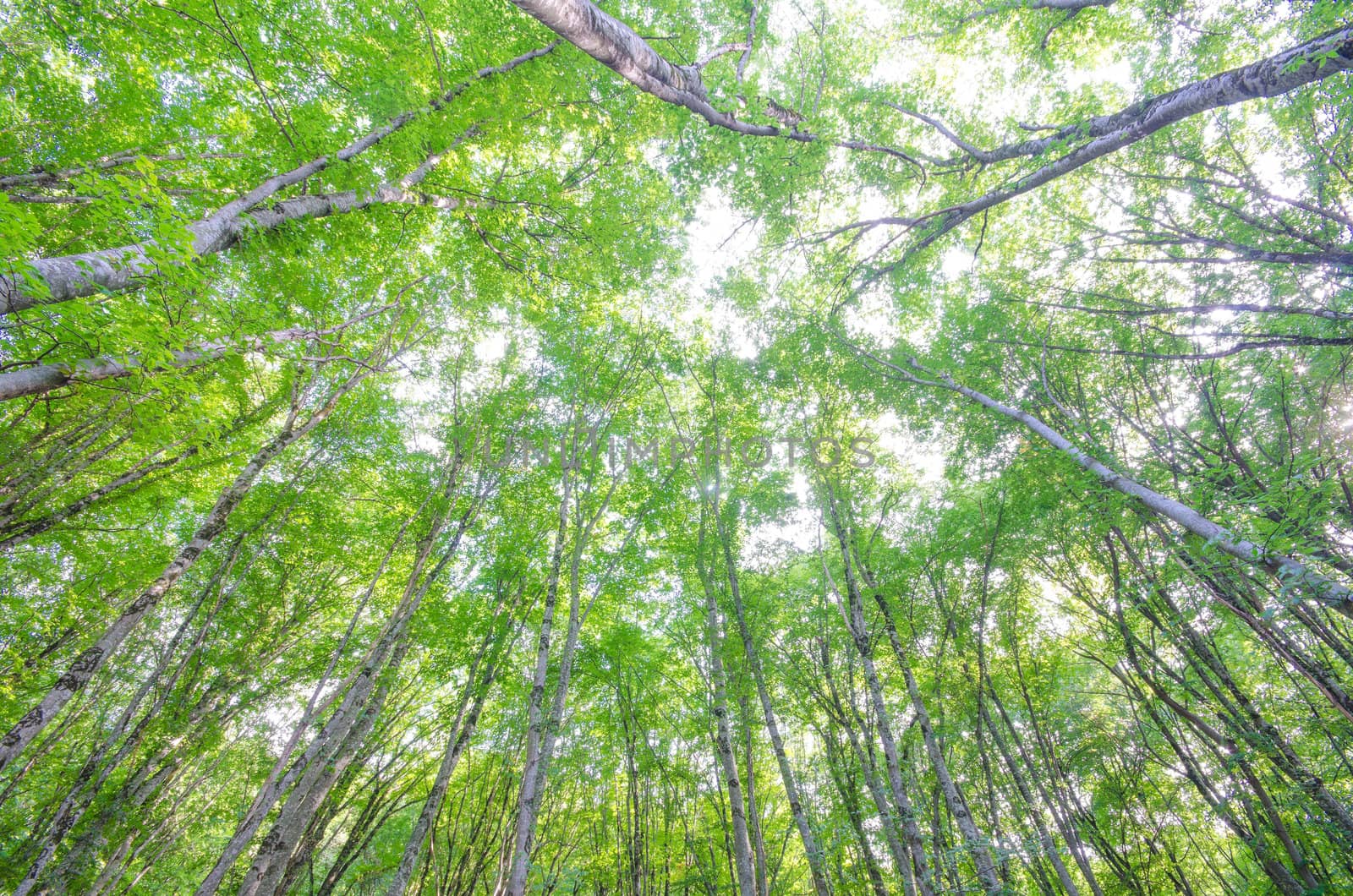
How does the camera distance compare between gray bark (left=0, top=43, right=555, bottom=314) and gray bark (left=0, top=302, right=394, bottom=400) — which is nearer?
gray bark (left=0, top=43, right=555, bottom=314)

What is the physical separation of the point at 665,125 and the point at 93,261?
6.10m

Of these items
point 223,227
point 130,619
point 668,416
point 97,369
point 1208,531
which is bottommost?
point 1208,531

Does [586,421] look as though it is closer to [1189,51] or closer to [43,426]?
[43,426]

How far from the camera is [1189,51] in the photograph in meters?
5.58

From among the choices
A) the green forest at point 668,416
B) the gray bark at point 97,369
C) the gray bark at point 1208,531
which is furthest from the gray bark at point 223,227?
the gray bark at point 1208,531

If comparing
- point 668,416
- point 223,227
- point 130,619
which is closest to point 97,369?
point 223,227

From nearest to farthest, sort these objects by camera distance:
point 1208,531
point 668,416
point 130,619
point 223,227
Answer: point 1208,531, point 223,227, point 130,619, point 668,416

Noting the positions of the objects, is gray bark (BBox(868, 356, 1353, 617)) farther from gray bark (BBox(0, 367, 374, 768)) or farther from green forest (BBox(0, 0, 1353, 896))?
gray bark (BBox(0, 367, 374, 768))

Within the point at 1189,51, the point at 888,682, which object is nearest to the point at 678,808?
the point at 888,682

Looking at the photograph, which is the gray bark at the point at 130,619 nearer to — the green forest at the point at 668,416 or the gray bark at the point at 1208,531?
the green forest at the point at 668,416

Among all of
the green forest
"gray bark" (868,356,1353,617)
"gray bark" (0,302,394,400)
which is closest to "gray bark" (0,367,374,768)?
the green forest

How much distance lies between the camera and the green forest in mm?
4551

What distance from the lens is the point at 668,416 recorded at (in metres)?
10.3

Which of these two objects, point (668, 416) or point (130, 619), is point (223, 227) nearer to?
point (130, 619)
